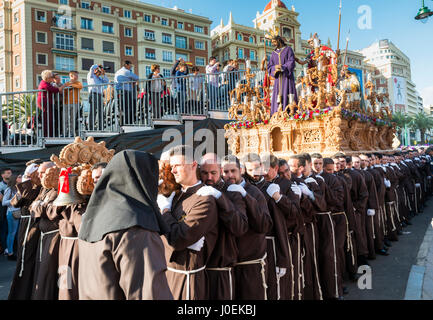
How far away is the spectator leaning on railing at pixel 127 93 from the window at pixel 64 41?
3542 centimetres

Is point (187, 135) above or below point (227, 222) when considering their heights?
above

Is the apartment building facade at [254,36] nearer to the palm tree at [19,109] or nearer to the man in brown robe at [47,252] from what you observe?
the palm tree at [19,109]

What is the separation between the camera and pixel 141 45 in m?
44.7

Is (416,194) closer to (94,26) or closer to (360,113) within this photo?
(360,113)

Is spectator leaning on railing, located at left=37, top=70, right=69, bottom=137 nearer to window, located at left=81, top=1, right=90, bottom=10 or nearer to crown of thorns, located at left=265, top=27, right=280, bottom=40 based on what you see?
crown of thorns, located at left=265, top=27, right=280, bottom=40

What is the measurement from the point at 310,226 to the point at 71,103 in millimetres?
7747

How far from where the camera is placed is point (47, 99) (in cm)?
885

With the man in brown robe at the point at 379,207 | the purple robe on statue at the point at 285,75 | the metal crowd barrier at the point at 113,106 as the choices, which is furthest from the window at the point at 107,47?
the man in brown robe at the point at 379,207

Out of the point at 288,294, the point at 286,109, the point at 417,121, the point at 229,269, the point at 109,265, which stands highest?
the point at 417,121

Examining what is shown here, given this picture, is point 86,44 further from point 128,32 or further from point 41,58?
point 128,32

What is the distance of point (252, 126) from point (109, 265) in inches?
312

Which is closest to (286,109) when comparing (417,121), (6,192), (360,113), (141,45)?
(360,113)

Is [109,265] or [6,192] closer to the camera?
[109,265]
